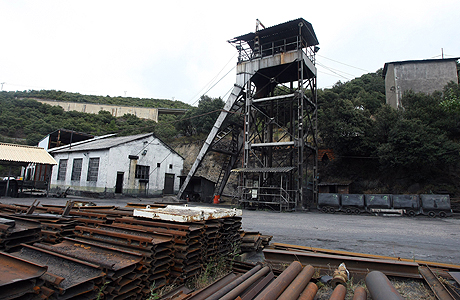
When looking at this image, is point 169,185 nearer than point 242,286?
No

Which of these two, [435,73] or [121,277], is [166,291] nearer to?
[121,277]

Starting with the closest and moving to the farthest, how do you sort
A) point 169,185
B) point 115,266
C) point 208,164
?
1. point 115,266
2. point 169,185
3. point 208,164

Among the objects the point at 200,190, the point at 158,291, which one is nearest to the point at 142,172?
the point at 200,190

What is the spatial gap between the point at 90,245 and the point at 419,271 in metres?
5.50

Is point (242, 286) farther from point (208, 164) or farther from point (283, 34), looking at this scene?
point (208, 164)

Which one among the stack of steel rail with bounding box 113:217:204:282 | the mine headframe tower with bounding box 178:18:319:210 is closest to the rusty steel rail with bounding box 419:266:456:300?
the stack of steel rail with bounding box 113:217:204:282

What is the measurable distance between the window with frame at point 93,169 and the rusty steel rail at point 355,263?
936 inches

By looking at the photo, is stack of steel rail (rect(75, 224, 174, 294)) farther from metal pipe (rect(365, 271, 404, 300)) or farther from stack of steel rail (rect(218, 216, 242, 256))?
metal pipe (rect(365, 271, 404, 300))

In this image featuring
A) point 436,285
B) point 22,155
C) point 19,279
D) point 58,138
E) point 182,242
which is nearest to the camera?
point 19,279

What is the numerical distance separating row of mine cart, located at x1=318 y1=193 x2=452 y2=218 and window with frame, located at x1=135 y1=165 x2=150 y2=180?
17.4 metres

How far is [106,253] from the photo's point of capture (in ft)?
12.1

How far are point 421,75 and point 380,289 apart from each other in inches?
1227

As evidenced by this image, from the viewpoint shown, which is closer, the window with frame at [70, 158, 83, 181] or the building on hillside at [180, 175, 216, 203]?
the building on hillside at [180, 175, 216, 203]

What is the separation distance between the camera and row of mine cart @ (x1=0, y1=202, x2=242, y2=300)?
8.86 feet
